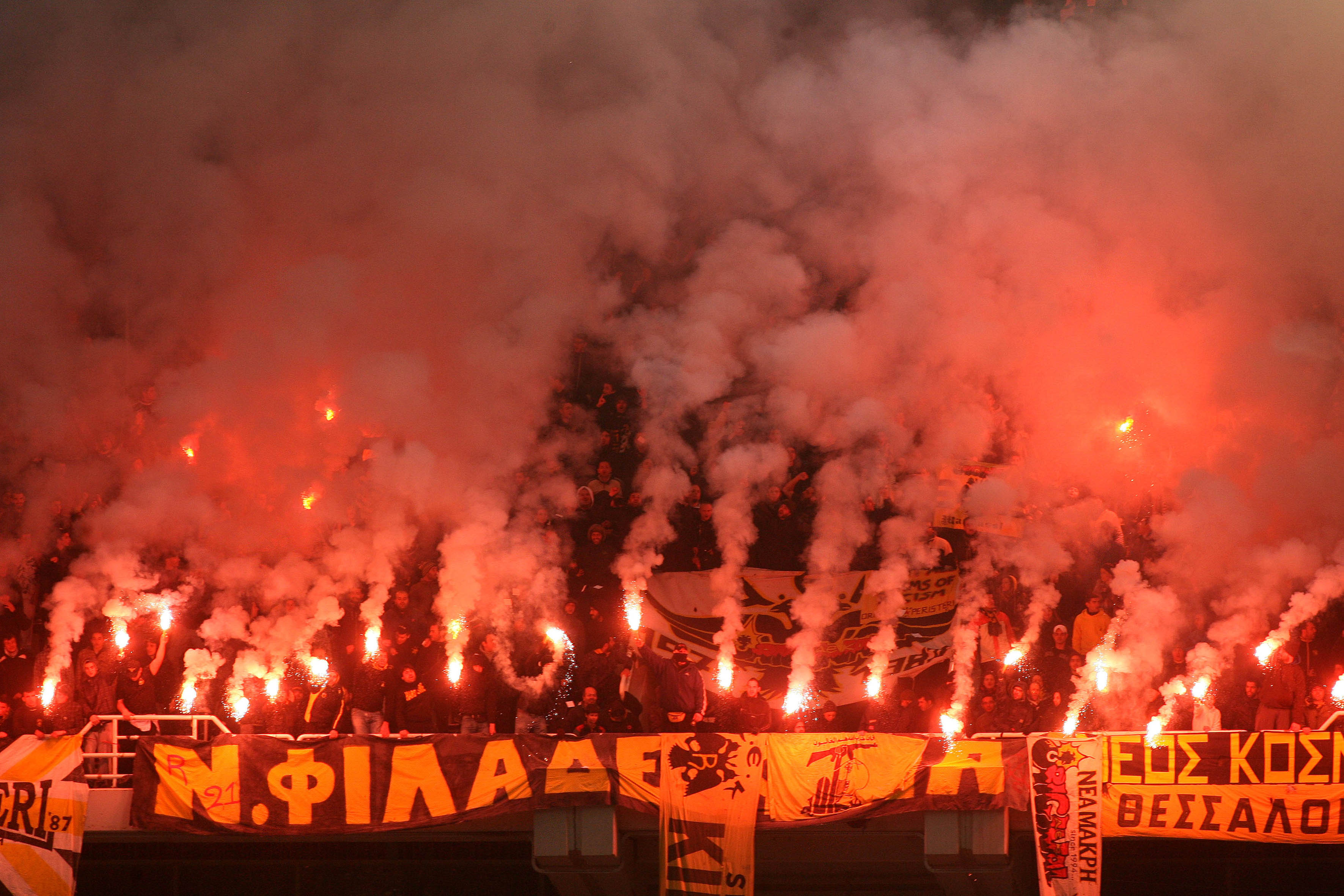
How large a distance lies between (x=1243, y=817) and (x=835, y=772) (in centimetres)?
314

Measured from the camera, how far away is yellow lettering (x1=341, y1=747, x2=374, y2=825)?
37.0 feet

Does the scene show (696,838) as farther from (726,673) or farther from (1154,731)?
(1154,731)

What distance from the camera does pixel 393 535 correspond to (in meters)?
14.4

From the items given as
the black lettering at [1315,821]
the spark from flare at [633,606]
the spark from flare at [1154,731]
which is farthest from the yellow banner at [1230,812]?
the spark from flare at [633,606]

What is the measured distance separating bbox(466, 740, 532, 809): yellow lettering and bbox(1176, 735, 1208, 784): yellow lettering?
16.7 ft

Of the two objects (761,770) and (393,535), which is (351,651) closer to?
(393,535)

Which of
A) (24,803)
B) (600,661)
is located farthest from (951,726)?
(24,803)

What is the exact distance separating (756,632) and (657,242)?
5.09 metres

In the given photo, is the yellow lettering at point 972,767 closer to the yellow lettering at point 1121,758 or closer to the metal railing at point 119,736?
the yellow lettering at point 1121,758

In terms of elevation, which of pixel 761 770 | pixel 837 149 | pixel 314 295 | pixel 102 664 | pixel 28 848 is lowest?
pixel 28 848

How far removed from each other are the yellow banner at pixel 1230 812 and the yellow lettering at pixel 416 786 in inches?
205

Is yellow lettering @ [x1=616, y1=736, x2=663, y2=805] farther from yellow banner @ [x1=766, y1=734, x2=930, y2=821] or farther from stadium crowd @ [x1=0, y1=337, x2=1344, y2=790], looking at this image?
yellow banner @ [x1=766, y1=734, x2=930, y2=821]

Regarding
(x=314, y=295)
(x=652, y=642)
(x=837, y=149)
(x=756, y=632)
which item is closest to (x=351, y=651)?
(x=652, y=642)

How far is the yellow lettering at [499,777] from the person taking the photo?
11.2 meters
